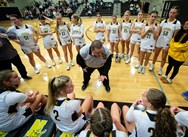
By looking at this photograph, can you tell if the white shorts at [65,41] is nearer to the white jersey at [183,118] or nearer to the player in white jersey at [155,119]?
the player in white jersey at [155,119]

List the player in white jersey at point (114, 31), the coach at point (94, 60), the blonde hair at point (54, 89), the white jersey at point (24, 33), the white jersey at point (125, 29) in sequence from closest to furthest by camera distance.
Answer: the blonde hair at point (54, 89) → the coach at point (94, 60) → the white jersey at point (24, 33) → the white jersey at point (125, 29) → the player in white jersey at point (114, 31)

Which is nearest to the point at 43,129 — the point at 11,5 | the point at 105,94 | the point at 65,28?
the point at 105,94

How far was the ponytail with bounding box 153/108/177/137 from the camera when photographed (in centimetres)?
110

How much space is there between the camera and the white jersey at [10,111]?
60.5 inches

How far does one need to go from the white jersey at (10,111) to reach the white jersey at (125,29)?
3.06 meters

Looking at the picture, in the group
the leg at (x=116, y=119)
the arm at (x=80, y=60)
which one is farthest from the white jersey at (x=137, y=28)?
the leg at (x=116, y=119)

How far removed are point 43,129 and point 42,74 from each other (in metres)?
2.41

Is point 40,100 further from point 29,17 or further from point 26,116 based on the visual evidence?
point 29,17

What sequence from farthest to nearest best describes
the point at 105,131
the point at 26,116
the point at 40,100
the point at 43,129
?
the point at 40,100, the point at 26,116, the point at 43,129, the point at 105,131

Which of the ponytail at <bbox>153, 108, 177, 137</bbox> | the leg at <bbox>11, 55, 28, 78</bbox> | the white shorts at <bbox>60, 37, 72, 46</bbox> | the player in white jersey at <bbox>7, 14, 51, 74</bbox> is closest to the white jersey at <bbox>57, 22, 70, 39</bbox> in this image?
the white shorts at <bbox>60, 37, 72, 46</bbox>

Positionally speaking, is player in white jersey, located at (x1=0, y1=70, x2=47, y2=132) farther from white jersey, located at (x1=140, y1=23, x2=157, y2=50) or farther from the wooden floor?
white jersey, located at (x1=140, y1=23, x2=157, y2=50)

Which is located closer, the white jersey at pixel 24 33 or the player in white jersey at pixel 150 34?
the player in white jersey at pixel 150 34

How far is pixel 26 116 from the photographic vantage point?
1807 mm

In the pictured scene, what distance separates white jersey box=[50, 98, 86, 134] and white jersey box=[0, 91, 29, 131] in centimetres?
54
